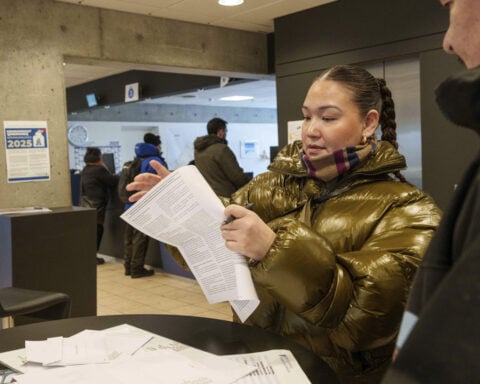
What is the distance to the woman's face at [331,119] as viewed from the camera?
58.6 inches

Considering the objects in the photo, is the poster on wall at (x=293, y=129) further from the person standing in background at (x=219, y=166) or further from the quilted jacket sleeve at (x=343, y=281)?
the quilted jacket sleeve at (x=343, y=281)

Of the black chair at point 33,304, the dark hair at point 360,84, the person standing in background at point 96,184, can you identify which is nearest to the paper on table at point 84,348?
the dark hair at point 360,84

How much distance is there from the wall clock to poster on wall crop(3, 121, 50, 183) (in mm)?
7219

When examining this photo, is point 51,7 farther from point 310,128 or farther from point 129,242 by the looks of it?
point 310,128

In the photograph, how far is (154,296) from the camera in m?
5.14

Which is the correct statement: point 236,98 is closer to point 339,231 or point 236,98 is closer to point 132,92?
point 132,92

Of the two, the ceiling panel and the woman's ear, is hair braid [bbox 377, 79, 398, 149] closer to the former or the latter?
the woman's ear

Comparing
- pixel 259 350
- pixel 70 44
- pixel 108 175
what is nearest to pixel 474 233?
pixel 259 350

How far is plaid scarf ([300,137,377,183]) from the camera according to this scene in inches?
57.1

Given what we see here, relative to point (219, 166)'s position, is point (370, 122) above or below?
above

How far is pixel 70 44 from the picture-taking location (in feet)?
14.7

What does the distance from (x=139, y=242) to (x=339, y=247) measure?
4.95 m

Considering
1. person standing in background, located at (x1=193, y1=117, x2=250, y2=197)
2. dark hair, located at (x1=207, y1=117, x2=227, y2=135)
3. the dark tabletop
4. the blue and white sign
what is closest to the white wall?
the blue and white sign

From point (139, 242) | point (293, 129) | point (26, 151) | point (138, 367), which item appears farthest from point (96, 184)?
point (138, 367)
